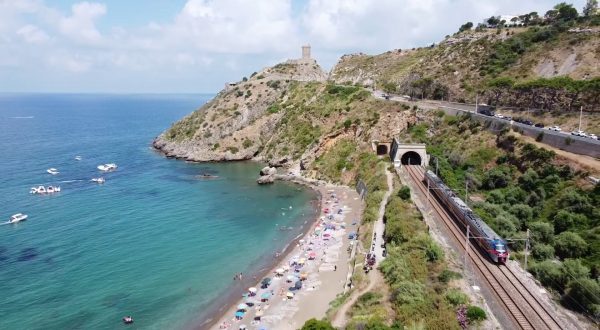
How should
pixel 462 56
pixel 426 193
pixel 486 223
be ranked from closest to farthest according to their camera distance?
pixel 486 223, pixel 426 193, pixel 462 56

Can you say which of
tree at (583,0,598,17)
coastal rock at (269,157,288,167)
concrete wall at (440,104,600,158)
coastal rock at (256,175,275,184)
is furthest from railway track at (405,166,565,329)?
tree at (583,0,598,17)

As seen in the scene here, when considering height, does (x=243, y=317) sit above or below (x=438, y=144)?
below

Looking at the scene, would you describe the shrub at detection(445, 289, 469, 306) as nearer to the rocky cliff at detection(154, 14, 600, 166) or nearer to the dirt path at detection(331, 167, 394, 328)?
the dirt path at detection(331, 167, 394, 328)

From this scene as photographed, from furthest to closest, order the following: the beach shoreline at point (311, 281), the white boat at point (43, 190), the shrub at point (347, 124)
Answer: the shrub at point (347, 124) < the white boat at point (43, 190) < the beach shoreline at point (311, 281)

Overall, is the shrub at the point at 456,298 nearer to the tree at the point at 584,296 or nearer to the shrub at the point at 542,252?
the tree at the point at 584,296

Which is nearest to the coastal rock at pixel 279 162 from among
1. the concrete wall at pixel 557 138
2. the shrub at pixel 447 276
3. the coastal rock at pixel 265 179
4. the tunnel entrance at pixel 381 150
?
the coastal rock at pixel 265 179

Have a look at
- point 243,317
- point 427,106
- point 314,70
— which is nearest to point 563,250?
point 243,317

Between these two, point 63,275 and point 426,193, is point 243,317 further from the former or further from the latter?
point 426,193
